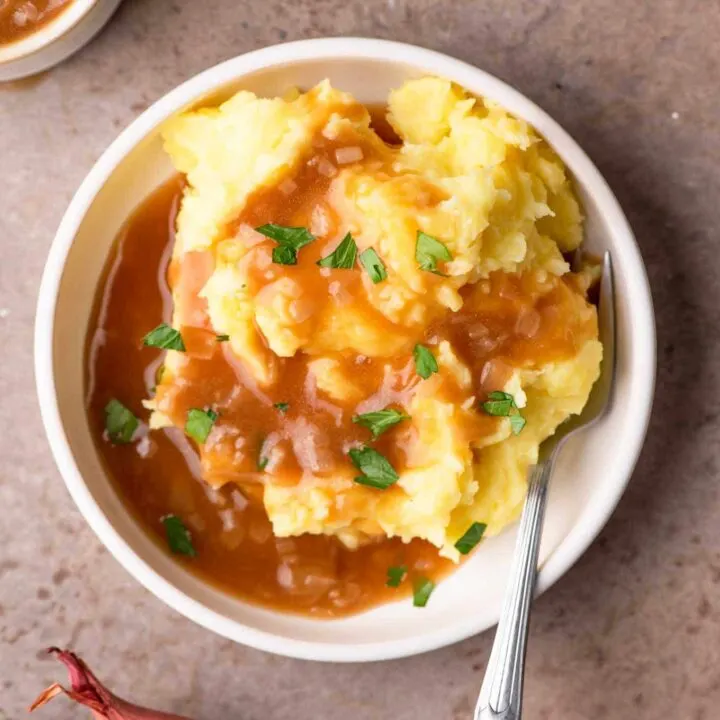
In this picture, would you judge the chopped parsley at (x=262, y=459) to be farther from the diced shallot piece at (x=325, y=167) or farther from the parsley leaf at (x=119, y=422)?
the diced shallot piece at (x=325, y=167)

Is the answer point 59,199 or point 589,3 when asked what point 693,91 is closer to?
point 589,3

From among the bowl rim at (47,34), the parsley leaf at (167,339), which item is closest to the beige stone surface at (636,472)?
the bowl rim at (47,34)

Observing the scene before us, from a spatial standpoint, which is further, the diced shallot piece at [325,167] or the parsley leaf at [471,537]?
the parsley leaf at [471,537]

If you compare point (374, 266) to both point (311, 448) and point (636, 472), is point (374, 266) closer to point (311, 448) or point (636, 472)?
point (311, 448)

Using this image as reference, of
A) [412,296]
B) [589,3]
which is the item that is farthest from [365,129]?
[589,3]

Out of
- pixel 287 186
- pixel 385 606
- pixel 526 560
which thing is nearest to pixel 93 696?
pixel 385 606

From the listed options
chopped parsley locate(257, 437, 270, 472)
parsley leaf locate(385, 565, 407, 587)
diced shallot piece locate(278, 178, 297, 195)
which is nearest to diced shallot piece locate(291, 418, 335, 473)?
chopped parsley locate(257, 437, 270, 472)
